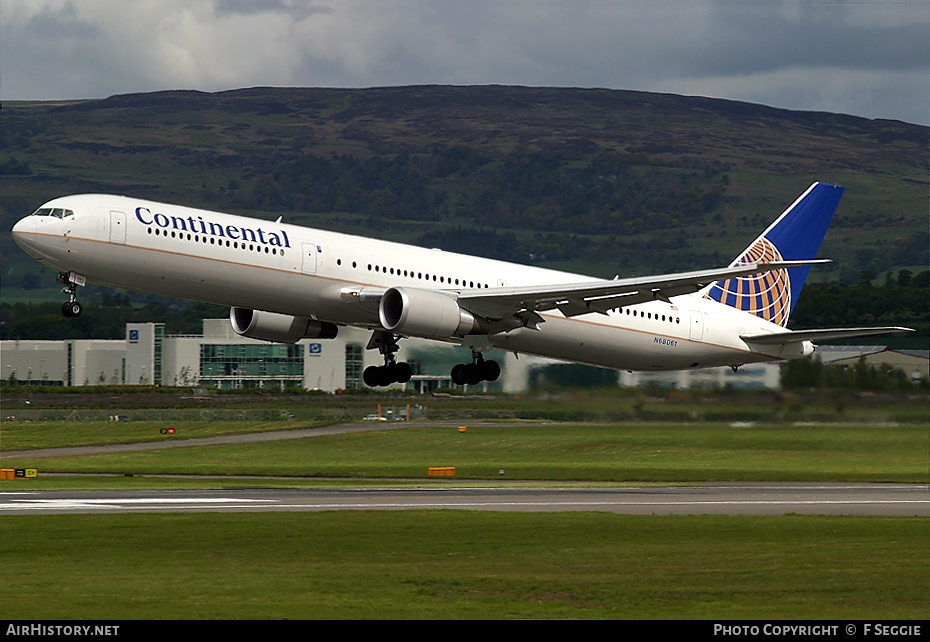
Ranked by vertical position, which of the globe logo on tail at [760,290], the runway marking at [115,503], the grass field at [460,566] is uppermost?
the globe logo on tail at [760,290]

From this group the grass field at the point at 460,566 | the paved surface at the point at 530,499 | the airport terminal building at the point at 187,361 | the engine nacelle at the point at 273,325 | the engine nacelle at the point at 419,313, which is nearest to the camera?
the grass field at the point at 460,566

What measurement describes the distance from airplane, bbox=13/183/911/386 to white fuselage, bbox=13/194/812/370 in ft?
0.13

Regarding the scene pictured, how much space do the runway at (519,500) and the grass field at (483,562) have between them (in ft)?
6.86

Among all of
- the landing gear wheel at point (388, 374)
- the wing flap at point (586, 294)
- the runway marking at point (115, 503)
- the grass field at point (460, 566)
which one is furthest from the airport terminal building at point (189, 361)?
the grass field at point (460, 566)

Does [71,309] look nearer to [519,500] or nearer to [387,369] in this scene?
[387,369]

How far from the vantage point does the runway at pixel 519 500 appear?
45188mm

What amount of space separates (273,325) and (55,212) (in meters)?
8.51

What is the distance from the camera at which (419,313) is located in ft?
136

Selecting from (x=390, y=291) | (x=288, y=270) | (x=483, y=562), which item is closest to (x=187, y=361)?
(x=288, y=270)

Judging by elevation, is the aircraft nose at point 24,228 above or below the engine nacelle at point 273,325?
above

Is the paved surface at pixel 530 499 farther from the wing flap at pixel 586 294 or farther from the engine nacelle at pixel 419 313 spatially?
the wing flap at pixel 586 294
